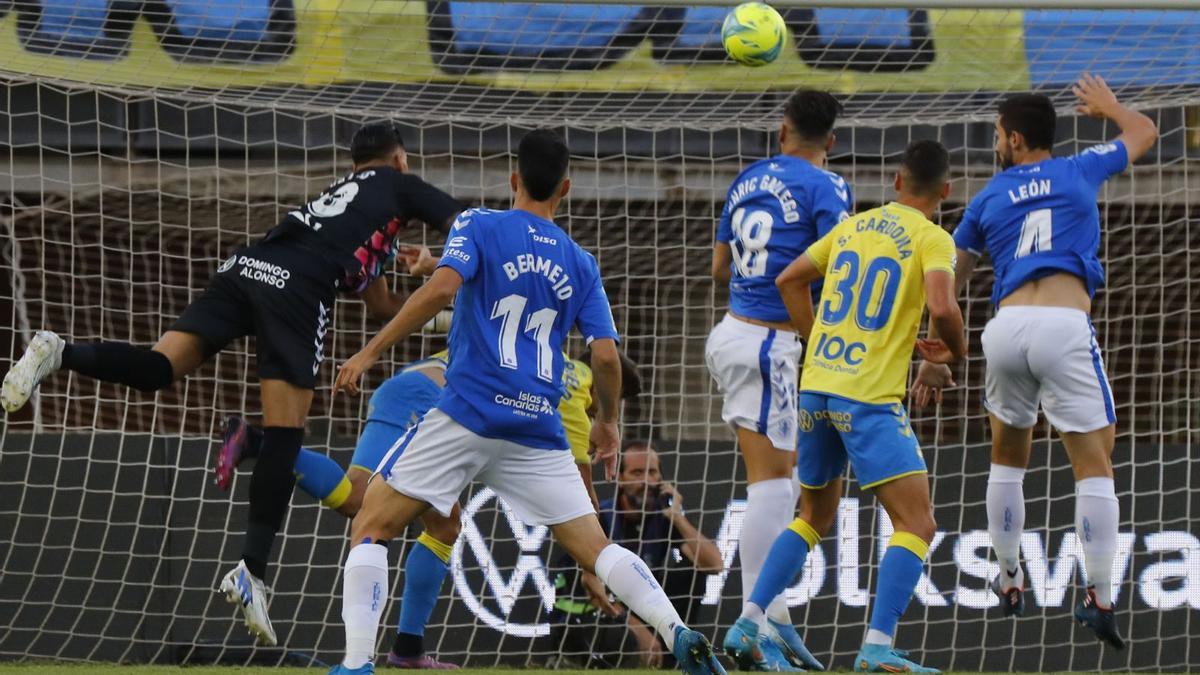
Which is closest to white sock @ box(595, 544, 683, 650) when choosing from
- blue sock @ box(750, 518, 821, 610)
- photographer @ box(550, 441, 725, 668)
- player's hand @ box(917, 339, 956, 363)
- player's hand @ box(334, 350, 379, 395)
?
player's hand @ box(334, 350, 379, 395)

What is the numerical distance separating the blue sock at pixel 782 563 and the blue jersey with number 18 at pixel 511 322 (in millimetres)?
1282

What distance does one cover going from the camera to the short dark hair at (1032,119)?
6562 millimetres

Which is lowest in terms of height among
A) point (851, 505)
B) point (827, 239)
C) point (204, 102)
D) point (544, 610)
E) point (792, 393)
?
point (544, 610)

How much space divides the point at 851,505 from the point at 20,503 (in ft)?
13.9

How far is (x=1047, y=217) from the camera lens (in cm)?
646

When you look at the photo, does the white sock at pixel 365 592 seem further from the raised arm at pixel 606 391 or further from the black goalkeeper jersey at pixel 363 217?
the black goalkeeper jersey at pixel 363 217

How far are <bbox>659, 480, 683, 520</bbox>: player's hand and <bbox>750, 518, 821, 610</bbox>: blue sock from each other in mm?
2403

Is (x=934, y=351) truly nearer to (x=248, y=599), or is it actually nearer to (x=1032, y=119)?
(x=1032, y=119)

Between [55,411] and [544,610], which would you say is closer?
[544,610]

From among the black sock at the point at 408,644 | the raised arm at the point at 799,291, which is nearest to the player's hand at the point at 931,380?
the raised arm at the point at 799,291

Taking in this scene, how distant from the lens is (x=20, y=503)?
8.57 metres

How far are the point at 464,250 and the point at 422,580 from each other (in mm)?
1903

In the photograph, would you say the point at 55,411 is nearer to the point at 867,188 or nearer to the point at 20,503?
the point at 20,503

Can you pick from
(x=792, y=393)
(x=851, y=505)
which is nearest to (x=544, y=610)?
(x=851, y=505)
